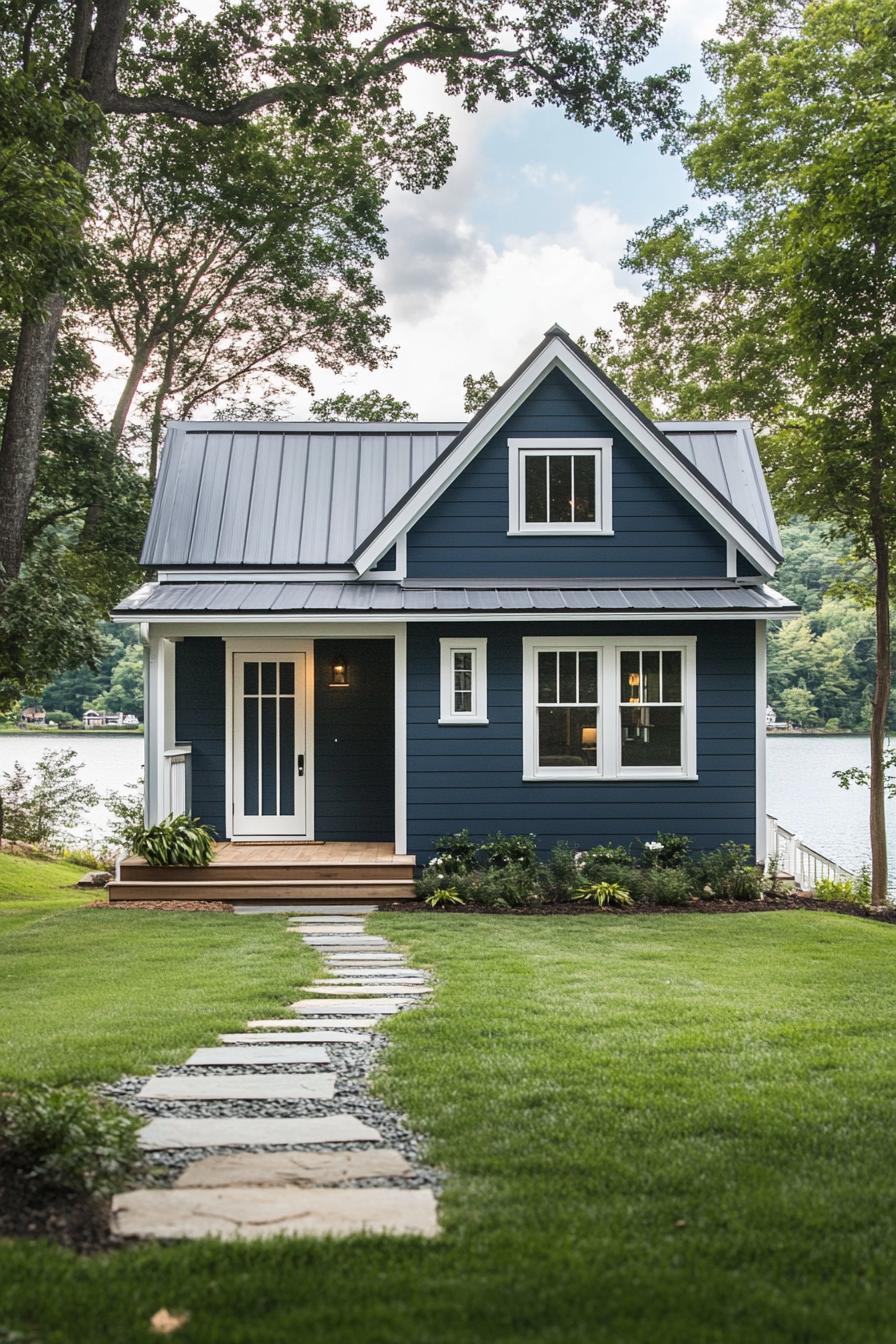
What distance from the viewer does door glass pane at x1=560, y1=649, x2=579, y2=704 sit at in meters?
12.1

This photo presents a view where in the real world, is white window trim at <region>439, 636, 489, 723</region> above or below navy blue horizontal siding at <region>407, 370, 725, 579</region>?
below

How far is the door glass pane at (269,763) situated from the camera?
1307 centimetres

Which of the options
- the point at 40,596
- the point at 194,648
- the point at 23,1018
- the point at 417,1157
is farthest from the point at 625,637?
the point at 417,1157

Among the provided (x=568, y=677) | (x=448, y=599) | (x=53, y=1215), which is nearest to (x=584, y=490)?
(x=448, y=599)

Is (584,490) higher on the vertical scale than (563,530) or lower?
higher

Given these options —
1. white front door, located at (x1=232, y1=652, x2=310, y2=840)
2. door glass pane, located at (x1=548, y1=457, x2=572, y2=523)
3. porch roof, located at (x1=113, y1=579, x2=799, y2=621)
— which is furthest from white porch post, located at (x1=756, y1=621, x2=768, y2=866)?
white front door, located at (x1=232, y1=652, x2=310, y2=840)

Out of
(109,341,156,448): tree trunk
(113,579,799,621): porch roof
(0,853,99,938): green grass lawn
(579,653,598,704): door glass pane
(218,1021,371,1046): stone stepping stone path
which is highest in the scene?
(109,341,156,448): tree trunk

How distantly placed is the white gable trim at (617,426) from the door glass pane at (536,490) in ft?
2.11

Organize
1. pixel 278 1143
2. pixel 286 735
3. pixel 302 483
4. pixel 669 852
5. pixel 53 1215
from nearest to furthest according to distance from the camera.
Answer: pixel 53 1215 → pixel 278 1143 → pixel 669 852 → pixel 286 735 → pixel 302 483

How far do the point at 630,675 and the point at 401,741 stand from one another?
2.82 metres

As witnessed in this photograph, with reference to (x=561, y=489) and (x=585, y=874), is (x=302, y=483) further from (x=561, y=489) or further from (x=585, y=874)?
(x=585, y=874)

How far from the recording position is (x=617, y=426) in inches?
492

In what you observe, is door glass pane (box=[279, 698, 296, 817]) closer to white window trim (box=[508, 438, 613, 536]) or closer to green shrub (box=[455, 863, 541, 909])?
green shrub (box=[455, 863, 541, 909])

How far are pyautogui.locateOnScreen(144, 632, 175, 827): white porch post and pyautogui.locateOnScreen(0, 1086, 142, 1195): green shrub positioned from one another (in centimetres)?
805
